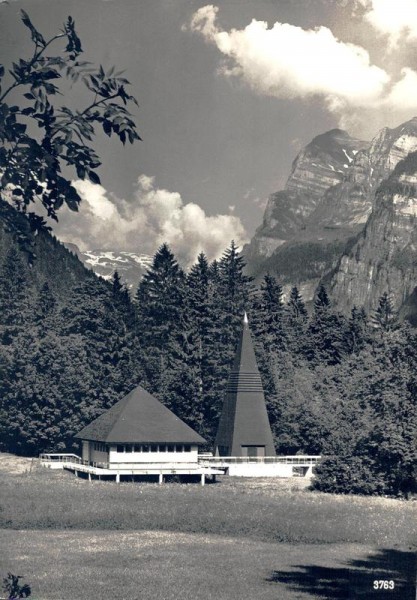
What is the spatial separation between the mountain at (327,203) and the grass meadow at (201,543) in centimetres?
719

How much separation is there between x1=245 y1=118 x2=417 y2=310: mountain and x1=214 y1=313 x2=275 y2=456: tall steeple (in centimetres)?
489

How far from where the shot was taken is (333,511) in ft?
88.4

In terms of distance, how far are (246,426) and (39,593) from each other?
29651 mm

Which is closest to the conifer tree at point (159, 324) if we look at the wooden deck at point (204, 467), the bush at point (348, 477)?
the wooden deck at point (204, 467)

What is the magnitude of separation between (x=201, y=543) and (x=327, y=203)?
48.0 ft

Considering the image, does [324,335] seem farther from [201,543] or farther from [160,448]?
[201,543]

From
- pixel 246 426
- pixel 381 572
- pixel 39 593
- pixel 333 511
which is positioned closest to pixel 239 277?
pixel 246 426

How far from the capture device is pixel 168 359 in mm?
52156

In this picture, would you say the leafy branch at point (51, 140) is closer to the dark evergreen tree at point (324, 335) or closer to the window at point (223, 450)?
the window at point (223, 450)

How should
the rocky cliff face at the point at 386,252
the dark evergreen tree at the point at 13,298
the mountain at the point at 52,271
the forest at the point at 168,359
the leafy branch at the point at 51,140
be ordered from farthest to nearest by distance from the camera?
the dark evergreen tree at the point at 13,298
the forest at the point at 168,359
the mountain at the point at 52,271
the rocky cliff face at the point at 386,252
the leafy branch at the point at 51,140

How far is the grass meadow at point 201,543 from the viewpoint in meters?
16.1

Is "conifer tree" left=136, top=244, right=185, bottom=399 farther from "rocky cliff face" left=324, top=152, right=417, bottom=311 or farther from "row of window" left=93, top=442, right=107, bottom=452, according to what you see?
"rocky cliff face" left=324, top=152, right=417, bottom=311

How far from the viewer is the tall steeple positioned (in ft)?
146

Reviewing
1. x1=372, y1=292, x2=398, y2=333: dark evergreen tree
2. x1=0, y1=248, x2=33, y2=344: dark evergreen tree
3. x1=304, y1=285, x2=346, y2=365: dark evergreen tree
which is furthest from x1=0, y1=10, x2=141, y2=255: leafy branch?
x1=372, y1=292, x2=398, y2=333: dark evergreen tree
